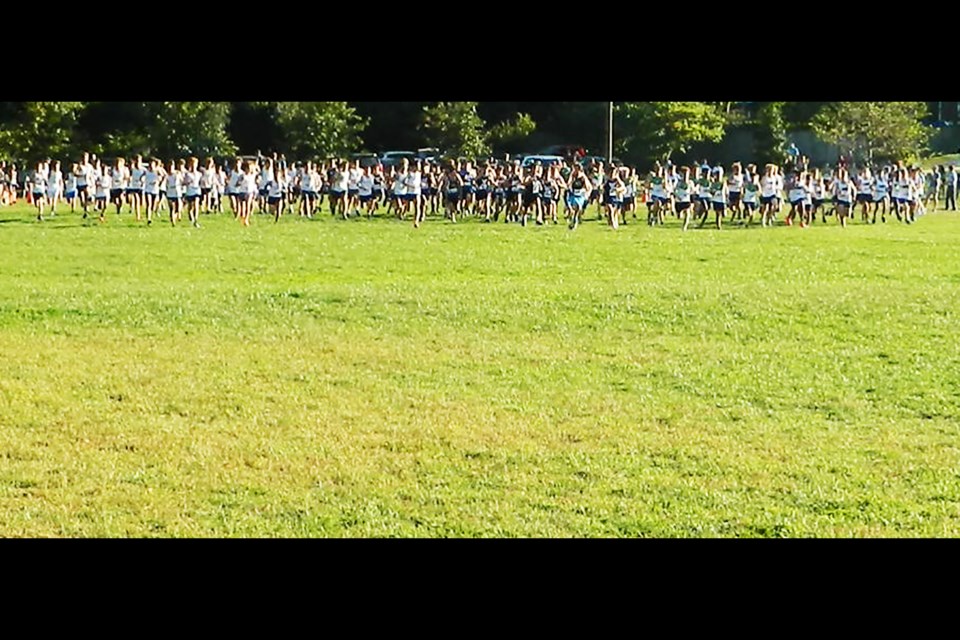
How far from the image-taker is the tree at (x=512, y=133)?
5431cm

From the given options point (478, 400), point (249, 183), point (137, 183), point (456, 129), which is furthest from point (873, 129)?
point (478, 400)

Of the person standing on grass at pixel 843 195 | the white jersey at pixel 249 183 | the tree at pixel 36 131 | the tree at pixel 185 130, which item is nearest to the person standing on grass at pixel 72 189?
the white jersey at pixel 249 183

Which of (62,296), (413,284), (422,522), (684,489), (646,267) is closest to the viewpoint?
(422,522)

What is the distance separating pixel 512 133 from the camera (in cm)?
5453

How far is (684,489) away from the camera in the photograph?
7.99 meters

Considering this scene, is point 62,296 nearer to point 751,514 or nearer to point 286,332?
point 286,332

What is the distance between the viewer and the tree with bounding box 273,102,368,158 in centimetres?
4981

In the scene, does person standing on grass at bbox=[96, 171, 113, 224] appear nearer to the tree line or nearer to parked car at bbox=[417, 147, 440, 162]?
the tree line

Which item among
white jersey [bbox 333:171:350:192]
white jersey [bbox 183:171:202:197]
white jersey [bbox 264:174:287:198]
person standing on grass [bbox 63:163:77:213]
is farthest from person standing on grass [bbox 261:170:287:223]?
person standing on grass [bbox 63:163:77:213]

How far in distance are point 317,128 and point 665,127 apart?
12.9 metres

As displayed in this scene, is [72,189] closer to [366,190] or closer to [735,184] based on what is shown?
[366,190]
